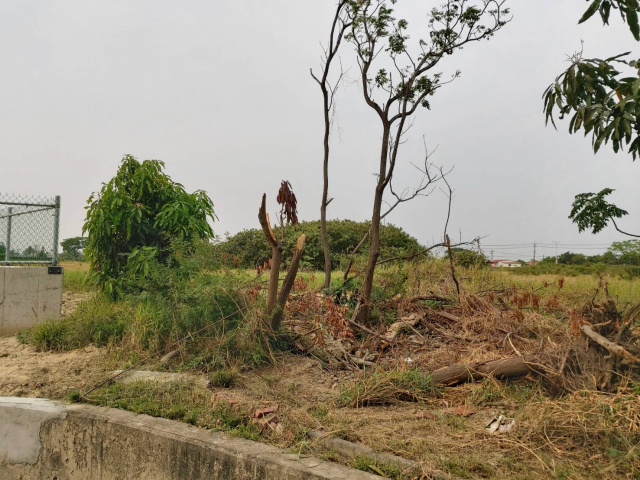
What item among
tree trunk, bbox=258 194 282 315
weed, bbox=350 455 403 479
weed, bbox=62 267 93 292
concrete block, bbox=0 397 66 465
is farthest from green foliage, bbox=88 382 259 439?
weed, bbox=62 267 93 292

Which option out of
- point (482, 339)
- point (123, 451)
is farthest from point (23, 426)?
point (482, 339)

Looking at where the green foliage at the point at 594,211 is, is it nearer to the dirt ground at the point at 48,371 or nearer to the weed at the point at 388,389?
the weed at the point at 388,389

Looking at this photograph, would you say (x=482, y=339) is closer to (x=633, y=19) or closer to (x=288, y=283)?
(x=288, y=283)

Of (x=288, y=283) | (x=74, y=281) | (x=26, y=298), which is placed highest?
(x=288, y=283)

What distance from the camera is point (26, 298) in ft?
28.7

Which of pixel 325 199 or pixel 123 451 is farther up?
pixel 325 199

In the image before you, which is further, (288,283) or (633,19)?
(288,283)

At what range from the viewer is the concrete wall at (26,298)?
866 cm

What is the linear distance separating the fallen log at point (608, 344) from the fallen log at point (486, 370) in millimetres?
496

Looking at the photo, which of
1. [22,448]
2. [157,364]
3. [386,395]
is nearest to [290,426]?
[386,395]

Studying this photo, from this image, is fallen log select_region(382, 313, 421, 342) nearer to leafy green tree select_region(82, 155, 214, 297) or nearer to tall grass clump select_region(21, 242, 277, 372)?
tall grass clump select_region(21, 242, 277, 372)

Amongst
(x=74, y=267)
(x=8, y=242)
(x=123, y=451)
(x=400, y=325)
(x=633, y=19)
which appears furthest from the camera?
(x=74, y=267)

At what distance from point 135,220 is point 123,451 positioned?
5012 mm

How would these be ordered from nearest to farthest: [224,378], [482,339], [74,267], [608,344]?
1. [608,344]
2. [224,378]
3. [482,339]
4. [74,267]
